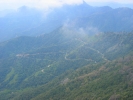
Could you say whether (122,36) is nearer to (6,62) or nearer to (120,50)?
(120,50)

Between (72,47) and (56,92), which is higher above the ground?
(72,47)

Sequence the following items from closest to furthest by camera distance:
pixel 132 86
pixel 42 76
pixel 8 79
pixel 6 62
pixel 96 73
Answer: pixel 132 86 < pixel 96 73 < pixel 42 76 < pixel 8 79 < pixel 6 62

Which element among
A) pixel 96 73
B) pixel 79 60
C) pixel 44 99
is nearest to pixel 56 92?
pixel 44 99

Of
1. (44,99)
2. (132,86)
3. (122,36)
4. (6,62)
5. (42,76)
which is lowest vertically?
(132,86)

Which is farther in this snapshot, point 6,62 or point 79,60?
point 6,62

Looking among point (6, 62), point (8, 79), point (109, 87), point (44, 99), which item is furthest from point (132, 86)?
point (6, 62)

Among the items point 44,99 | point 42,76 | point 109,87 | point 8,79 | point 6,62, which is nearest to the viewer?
point 109,87
